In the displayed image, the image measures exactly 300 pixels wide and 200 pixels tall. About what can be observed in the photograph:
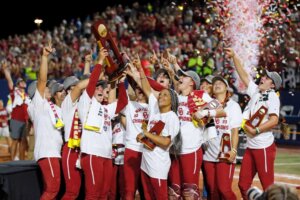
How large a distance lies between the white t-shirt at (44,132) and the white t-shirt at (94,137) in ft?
1.63

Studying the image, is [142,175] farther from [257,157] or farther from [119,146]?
[257,157]

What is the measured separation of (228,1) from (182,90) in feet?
24.6

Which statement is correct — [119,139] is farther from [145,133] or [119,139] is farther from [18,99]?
[18,99]

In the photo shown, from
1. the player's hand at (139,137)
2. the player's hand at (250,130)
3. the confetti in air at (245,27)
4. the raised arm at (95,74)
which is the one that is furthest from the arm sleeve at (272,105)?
the confetti in air at (245,27)

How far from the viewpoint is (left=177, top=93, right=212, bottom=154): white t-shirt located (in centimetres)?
912

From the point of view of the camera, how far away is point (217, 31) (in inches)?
655

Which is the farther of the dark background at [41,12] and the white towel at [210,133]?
the dark background at [41,12]

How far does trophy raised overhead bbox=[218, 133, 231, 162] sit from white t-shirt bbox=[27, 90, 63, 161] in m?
2.15

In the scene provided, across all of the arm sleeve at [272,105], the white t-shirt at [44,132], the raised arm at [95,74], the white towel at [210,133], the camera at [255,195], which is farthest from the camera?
the arm sleeve at [272,105]

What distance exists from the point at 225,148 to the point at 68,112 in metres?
2.15

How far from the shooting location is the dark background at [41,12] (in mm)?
37719

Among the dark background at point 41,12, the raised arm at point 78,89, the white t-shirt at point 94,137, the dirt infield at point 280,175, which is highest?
the dark background at point 41,12

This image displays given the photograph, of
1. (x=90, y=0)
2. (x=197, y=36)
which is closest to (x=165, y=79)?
(x=197, y=36)

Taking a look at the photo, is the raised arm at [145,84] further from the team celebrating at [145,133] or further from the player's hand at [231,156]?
the player's hand at [231,156]
